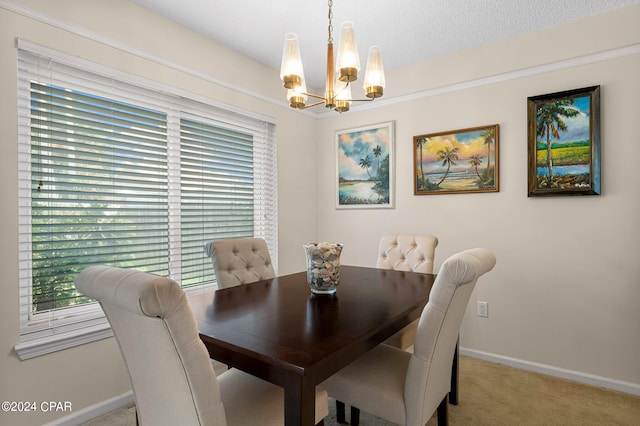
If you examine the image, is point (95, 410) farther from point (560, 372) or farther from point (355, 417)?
point (560, 372)

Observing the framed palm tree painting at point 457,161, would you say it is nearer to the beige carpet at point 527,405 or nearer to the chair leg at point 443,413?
the beige carpet at point 527,405

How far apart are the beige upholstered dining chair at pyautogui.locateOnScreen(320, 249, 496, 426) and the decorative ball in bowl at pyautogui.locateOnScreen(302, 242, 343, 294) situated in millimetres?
391

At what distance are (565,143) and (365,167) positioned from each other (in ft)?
5.35

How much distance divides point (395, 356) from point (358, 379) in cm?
25

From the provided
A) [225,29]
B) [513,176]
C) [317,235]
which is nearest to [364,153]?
[317,235]

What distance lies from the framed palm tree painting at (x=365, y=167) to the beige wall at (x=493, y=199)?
98mm

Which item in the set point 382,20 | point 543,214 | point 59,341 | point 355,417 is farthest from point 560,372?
point 59,341

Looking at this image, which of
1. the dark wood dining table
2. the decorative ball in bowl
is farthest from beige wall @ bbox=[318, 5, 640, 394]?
the decorative ball in bowl

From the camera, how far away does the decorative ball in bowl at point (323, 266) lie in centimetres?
Answer: 165

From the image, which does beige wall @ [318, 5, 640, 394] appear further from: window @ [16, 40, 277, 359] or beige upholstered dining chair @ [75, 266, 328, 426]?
beige upholstered dining chair @ [75, 266, 328, 426]

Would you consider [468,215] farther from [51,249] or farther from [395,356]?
[51,249]

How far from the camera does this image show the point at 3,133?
1647mm

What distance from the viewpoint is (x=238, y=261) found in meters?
2.13

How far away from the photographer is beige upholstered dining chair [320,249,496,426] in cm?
120
